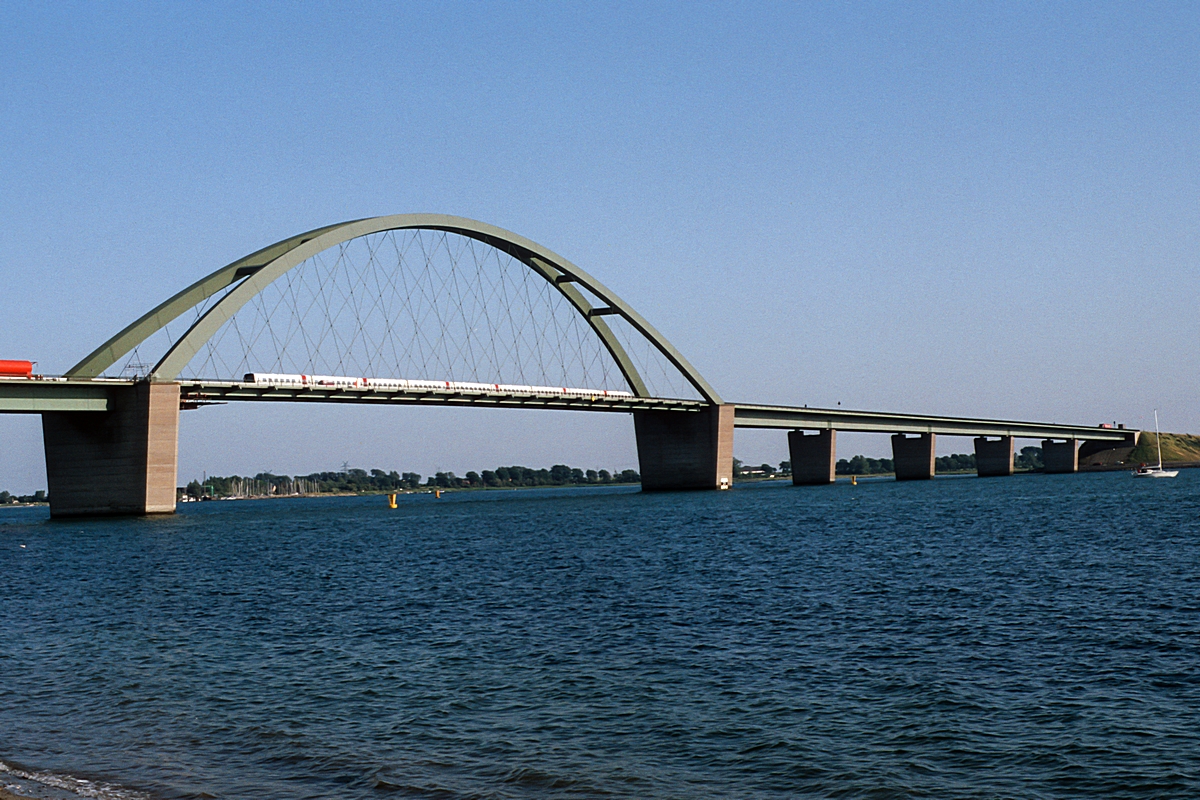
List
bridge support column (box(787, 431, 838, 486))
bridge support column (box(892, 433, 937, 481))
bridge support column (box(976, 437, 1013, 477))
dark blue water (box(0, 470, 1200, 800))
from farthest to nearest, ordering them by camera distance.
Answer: bridge support column (box(976, 437, 1013, 477))
bridge support column (box(892, 433, 937, 481))
bridge support column (box(787, 431, 838, 486))
dark blue water (box(0, 470, 1200, 800))

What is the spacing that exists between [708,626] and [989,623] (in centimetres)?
566

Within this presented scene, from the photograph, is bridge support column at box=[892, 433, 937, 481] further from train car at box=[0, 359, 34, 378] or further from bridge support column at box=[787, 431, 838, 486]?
train car at box=[0, 359, 34, 378]

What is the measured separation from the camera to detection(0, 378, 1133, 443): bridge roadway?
62906 millimetres

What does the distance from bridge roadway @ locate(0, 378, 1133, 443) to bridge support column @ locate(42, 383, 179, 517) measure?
58.4 inches

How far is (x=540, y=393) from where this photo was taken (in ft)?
316

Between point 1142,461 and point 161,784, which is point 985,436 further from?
point 161,784

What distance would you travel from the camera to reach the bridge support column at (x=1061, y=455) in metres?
175

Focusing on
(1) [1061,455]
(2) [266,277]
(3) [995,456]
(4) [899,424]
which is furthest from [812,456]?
(2) [266,277]

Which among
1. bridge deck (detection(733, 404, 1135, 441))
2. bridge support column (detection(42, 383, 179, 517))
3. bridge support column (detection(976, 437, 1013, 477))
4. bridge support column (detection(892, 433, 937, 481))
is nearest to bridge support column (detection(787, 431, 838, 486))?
bridge deck (detection(733, 404, 1135, 441))

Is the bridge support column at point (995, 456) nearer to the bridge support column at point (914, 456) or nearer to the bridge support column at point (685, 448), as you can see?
the bridge support column at point (914, 456)

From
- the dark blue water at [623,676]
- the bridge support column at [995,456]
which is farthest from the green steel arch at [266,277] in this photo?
the bridge support column at [995,456]

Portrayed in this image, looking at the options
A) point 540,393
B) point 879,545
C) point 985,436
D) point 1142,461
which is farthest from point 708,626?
point 1142,461

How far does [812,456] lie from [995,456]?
46.8m

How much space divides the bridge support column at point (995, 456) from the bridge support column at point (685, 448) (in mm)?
67804
